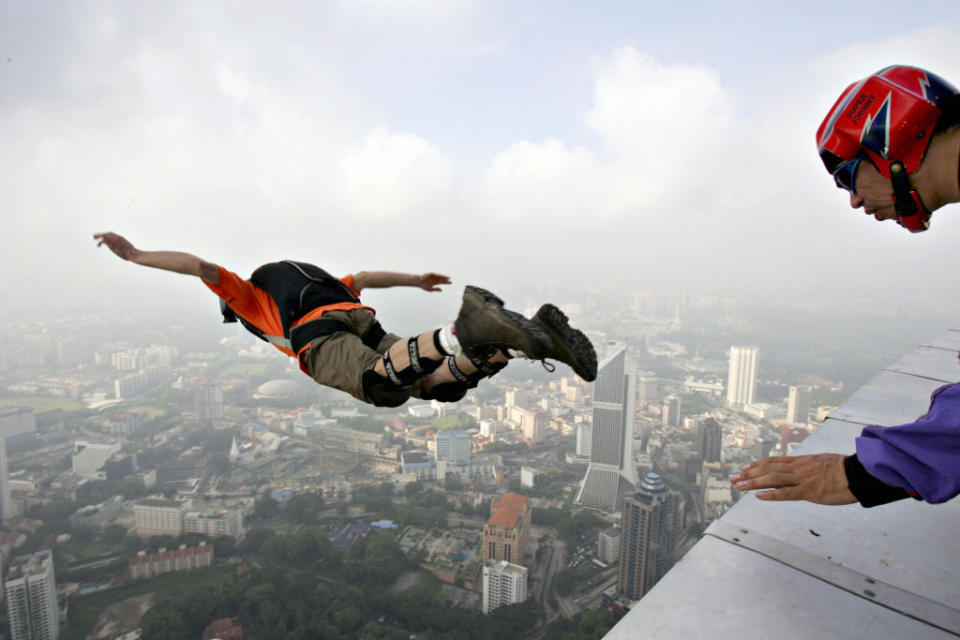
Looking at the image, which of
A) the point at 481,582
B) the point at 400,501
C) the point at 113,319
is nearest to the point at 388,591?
the point at 481,582

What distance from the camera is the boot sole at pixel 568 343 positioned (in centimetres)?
173

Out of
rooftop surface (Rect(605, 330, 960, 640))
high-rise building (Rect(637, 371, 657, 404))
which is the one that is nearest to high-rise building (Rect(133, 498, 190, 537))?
rooftop surface (Rect(605, 330, 960, 640))

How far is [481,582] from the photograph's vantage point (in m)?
13.2

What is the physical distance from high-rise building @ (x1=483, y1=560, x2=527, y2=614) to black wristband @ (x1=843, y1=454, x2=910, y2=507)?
1295cm

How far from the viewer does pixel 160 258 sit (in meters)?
2.18

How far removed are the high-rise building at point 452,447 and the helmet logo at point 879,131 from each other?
20769 millimetres

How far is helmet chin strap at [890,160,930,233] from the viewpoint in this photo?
1067 millimetres

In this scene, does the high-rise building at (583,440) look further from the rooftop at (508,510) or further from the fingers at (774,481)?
the fingers at (774,481)

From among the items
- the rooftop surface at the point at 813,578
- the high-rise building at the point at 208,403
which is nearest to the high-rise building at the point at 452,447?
the high-rise building at the point at 208,403

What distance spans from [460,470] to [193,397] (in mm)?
19505

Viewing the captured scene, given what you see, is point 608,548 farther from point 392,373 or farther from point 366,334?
point 392,373

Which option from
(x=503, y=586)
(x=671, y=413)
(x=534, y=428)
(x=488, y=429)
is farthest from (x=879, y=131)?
(x=671, y=413)

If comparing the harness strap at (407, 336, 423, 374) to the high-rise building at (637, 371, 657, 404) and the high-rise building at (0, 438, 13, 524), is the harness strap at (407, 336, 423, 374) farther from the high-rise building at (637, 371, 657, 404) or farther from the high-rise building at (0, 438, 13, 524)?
the high-rise building at (637, 371, 657, 404)

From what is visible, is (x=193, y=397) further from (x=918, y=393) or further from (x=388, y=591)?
(x=918, y=393)
